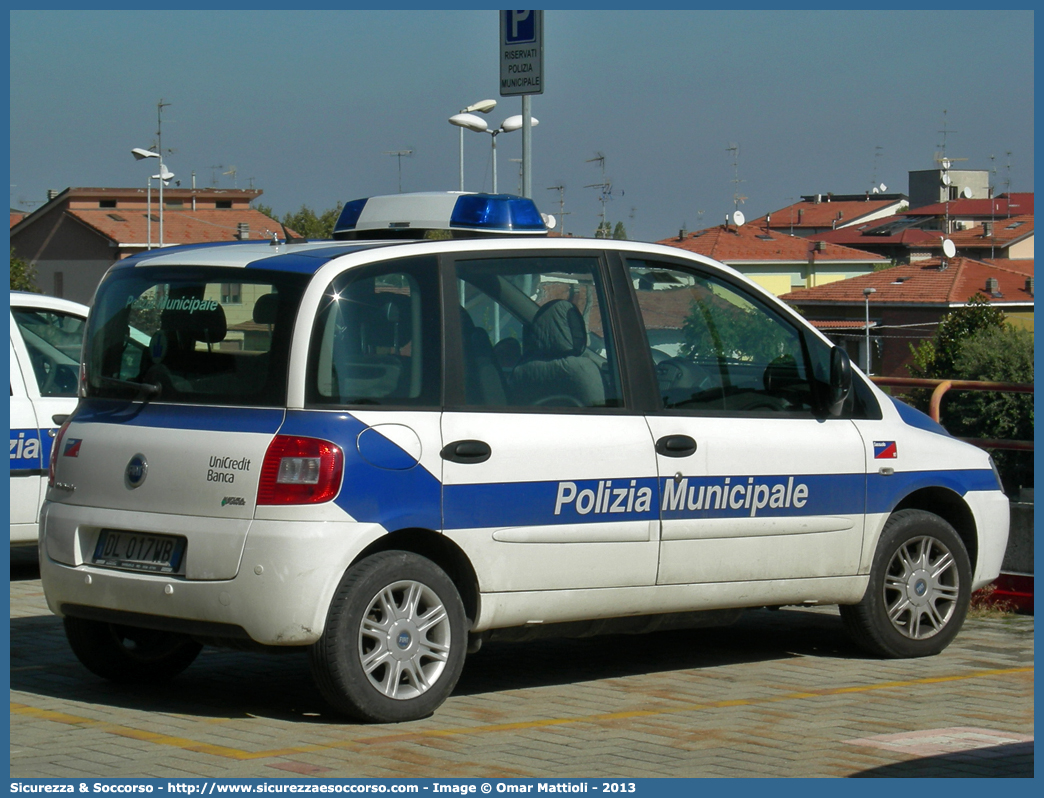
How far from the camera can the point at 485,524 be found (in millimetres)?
6219

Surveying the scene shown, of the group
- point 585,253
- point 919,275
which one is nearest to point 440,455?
point 585,253

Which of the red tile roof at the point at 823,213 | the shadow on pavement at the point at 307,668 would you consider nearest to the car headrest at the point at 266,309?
the shadow on pavement at the point at 307,668

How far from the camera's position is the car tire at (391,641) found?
232 inches

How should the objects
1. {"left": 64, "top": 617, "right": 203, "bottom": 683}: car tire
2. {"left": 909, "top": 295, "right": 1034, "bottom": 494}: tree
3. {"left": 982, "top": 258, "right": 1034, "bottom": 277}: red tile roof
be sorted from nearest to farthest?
1. {"left": 64, "top": 617, "right": 203, "bottom": 683}: car tire
2. {"left": 909, "top": 295, "right": 1034, "bottom": 494}: tree
3. {"left": 982, "top": 258, "right": 1034, "bottom": 277}: red tile roof

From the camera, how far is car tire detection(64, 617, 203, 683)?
6.82m

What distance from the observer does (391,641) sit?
6.04 meters

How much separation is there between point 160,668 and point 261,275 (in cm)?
197

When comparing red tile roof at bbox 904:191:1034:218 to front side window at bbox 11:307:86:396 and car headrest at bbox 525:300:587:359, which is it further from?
car headrest at bbox 525:300:587:359

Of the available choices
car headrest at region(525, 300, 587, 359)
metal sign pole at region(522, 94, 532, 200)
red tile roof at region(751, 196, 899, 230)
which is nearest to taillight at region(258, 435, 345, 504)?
car headrest at region(525, 300, 587, 359)

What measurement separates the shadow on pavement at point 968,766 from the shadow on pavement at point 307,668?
6.52ft

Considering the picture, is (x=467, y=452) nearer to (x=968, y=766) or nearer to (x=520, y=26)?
(x=968, y=766)

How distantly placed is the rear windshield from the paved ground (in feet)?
4.31

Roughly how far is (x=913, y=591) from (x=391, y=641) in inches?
117

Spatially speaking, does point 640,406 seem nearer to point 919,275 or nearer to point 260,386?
point 260,386
